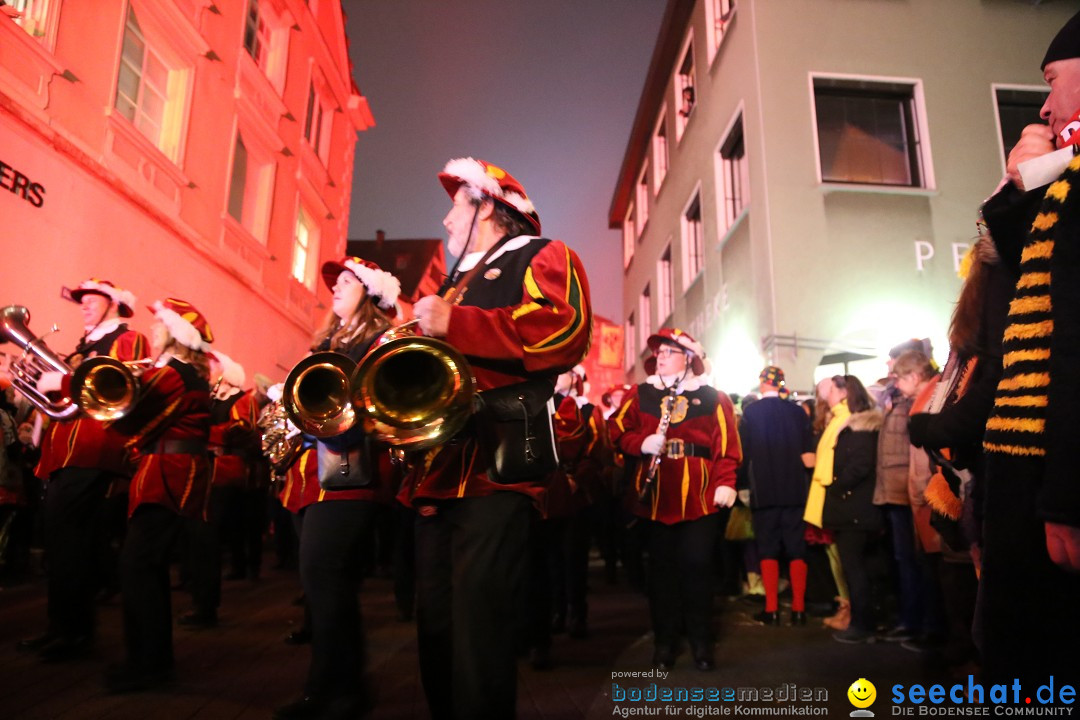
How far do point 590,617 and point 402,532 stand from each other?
6.33 feet

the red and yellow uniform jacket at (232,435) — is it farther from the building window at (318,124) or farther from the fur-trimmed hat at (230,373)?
the building window at (318,124)

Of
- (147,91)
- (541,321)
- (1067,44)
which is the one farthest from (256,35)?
(1067,44)

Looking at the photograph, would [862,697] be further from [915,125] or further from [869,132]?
[915,125]

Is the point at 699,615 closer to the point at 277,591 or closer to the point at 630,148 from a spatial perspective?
the point at 277,591

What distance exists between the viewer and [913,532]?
16.5 ft

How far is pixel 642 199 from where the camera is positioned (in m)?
21.8

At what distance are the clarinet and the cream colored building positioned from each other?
220 inches

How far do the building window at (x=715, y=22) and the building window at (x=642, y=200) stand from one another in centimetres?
682

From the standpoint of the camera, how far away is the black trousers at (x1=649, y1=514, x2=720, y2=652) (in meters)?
4.27

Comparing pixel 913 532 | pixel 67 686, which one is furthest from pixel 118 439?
pixel 913 532

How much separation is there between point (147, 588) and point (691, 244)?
1416cm

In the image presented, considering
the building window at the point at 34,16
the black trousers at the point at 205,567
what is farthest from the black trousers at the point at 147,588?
the building window at the point at 34,16

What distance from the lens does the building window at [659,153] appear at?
18419 mm

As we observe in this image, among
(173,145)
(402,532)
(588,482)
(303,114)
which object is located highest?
(303,114)
